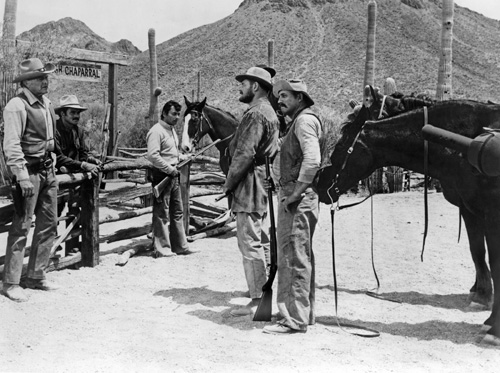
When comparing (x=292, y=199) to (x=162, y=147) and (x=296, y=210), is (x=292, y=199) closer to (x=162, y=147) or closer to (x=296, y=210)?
(x=296, y=210)

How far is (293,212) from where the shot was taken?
179 inches

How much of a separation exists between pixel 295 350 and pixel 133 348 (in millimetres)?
1206

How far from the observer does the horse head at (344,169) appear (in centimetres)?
498

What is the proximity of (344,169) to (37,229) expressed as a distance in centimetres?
317

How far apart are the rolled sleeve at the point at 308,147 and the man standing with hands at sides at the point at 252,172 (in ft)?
1.89

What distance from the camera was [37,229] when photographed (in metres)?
5.79

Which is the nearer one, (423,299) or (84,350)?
(84,350)

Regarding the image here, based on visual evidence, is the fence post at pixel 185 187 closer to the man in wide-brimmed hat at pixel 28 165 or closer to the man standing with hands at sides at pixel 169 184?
the man standing with hands at sides at pixel 169 184

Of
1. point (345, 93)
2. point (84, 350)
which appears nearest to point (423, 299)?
point (84, 350)

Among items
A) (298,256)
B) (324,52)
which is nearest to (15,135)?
(298,256)

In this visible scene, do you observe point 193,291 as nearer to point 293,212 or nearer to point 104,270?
point 104,270

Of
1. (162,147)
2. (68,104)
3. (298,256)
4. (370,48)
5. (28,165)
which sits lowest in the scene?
(298,256)

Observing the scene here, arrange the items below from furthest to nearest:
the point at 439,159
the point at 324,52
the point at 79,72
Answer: the point at 324,52 → the point at 79,72 → the point at 439,159

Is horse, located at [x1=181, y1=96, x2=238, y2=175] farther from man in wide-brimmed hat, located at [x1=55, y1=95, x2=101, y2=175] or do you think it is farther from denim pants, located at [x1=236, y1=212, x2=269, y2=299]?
denim pants, located at [x1=236, y1=212, x2=269, y2=299]
